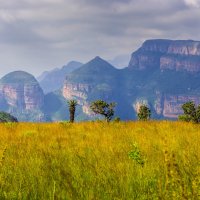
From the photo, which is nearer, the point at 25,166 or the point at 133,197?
the point at 133,197

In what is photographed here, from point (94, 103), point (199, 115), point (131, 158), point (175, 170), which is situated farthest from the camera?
point (199, 115)

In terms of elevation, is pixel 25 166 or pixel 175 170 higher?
pixel 175 170

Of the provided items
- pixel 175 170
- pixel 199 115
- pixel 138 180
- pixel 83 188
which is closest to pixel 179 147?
pixel 138 180

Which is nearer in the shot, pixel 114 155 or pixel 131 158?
pixel 131 158

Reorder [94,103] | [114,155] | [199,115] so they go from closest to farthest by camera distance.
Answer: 1. [114,155]
2. [94,103]
3. [199,115]

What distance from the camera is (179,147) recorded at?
9695 millimetres

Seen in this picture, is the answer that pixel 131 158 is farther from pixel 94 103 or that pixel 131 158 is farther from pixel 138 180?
pixel 94 103

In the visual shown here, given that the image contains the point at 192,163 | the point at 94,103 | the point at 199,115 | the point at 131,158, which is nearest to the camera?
the point at 192,163

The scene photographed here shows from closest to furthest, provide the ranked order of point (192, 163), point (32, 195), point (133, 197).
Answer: point (133, 197), point (32, 195), point (192, 163)

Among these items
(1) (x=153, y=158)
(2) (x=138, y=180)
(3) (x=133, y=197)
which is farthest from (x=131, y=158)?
(3) (x=133, y=197)

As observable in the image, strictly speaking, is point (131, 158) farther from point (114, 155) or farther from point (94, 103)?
point (94, 103)

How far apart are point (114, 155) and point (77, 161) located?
3.33 feet

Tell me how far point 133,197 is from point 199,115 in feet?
233

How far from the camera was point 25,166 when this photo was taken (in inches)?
293
